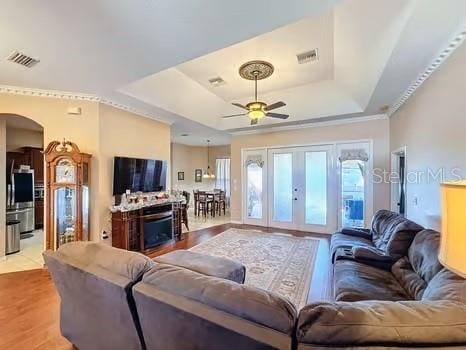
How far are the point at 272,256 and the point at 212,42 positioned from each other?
350 cm

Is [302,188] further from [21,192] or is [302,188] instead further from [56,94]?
[21,192]

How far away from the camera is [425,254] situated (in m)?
2.24

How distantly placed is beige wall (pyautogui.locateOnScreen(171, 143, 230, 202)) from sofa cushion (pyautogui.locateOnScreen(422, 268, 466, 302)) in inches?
382

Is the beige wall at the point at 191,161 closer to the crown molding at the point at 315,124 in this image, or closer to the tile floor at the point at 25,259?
the crown molding at the point at 315,124

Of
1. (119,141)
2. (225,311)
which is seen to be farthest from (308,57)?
(225,311)

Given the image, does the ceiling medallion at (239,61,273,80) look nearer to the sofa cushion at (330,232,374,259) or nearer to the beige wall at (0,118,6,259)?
the sofa cushion at (330,232,374,259)

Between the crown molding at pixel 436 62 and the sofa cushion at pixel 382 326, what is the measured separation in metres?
2.71

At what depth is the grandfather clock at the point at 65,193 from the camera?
3.88 metres

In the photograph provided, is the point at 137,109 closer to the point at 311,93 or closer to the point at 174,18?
the point at 174,18

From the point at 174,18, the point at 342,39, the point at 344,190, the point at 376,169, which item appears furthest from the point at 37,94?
the point at 376,169

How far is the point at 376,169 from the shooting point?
5848mm

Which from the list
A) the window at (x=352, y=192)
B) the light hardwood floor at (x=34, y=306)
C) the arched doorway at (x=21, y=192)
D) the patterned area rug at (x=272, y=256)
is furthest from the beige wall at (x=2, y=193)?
the window at (x=352, y=192)

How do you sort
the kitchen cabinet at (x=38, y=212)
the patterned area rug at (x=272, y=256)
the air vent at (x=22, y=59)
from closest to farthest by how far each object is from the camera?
the air vent at (x=22, y=59), the patterned area rug at (x=272, y=256), the kitchen cabinet at (x=38, y=212)

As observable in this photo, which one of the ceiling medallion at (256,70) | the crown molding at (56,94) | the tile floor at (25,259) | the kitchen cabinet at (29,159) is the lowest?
the tile floor at (25,259)
